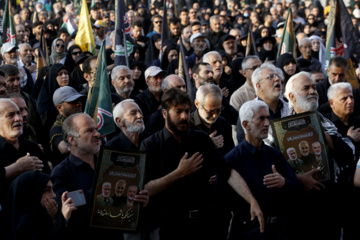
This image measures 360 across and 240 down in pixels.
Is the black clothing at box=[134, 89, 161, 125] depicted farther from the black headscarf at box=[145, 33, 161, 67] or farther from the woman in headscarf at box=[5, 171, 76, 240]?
the black headscarf at box=[145, 33, 161, 67]

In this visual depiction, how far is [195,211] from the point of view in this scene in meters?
5.61

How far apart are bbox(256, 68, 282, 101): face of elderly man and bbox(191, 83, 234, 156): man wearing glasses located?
721 mm

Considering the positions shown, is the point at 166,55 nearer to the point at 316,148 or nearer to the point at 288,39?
the point at 288,39

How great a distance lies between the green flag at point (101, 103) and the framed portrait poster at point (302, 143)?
2.29m

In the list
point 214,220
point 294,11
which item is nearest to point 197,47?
point 214,220

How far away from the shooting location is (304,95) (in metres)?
6.84

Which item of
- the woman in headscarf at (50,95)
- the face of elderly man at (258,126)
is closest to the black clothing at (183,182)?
the face of elderly man at (258,126)

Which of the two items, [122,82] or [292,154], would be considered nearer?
[292,154]

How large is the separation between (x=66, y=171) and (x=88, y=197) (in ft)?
1.11

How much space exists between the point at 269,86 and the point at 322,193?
1438mm

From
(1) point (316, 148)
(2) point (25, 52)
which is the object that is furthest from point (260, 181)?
(2) point (25, 52)

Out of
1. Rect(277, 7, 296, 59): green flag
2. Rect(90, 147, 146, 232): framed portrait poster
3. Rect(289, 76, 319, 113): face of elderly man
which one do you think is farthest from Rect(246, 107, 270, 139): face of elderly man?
Rect(277, 7, 296, 59): green flag

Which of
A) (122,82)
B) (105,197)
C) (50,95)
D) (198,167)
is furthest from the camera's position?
(50,95)

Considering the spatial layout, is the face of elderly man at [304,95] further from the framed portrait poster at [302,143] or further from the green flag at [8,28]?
the green flag at [8,28]
